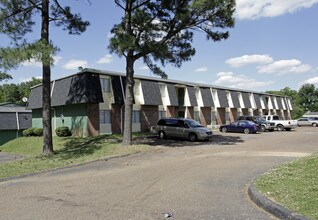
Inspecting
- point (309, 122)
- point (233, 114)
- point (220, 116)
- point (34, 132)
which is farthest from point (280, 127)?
point (34, 132)

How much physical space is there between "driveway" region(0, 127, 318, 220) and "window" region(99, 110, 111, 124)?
664 inches

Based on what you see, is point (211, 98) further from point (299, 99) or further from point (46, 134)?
point (299, 99)

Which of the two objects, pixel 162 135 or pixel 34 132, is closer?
pixel 162 135

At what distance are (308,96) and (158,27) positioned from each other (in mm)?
94413

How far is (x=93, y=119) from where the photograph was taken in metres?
30.6

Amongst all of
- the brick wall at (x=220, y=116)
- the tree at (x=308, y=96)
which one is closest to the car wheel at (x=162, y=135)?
the brick wall at (x=220, y=116)

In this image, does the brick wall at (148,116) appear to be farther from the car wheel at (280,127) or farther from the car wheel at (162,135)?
the car wheel at (280,127)

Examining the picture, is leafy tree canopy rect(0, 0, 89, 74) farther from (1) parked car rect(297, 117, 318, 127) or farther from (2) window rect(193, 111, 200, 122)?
(1) parked car rect(297, 117, 318, 127)

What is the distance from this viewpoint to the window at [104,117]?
31.4 metres

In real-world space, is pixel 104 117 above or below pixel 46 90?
below

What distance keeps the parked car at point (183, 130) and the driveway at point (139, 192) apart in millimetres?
11599

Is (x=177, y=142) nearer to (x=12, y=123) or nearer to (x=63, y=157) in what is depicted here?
(x=63, y=157)

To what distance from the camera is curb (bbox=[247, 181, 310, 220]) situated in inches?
236

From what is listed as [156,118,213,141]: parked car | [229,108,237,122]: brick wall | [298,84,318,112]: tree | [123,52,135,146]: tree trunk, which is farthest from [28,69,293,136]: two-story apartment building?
[298,84,318,112]: tree
